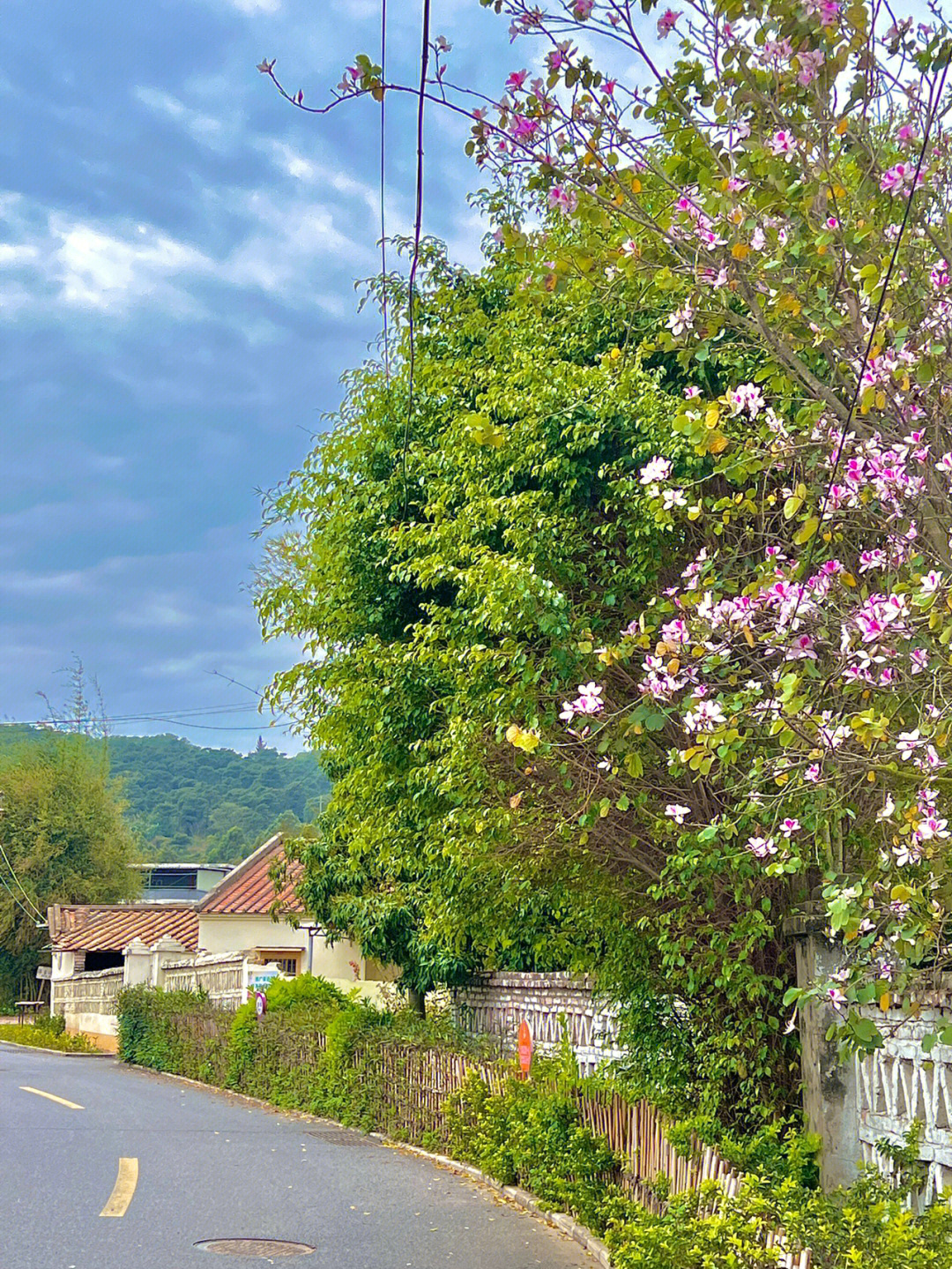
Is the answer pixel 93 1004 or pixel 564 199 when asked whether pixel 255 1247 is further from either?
pixel 93 1004

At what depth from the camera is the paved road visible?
8422mm

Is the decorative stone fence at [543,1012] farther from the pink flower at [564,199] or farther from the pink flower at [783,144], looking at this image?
the pink flower at [783,144]

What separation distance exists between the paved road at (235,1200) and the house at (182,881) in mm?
61517

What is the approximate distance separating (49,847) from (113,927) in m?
8.13

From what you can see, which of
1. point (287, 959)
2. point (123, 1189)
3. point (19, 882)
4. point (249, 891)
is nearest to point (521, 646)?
point (123, 1189)

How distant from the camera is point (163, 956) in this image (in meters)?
32.0

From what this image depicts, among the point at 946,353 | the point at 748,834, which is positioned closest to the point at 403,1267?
the point at 748,834

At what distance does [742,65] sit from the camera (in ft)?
18.9

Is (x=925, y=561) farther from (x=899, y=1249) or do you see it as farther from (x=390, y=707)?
(x=390, y=707)

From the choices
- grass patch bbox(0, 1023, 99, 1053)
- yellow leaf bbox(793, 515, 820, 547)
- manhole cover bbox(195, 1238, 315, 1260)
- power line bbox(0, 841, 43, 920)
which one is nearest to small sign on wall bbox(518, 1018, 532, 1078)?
manhole cover bbox(195, 1238, 315, 1260)

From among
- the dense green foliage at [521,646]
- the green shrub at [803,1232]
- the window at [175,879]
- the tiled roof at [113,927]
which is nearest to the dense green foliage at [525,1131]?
the green shrub at [803,1232]

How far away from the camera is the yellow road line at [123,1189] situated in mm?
9828

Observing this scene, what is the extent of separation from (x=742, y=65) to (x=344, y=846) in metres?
14.5

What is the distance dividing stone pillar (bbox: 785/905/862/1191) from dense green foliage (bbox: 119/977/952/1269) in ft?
0.70
